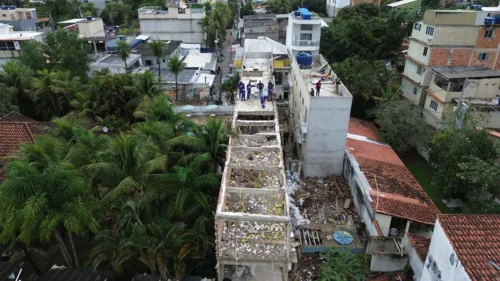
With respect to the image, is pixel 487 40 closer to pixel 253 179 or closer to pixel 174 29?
pixel 253 179

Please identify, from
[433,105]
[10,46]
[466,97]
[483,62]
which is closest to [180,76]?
Answer: [10,46]

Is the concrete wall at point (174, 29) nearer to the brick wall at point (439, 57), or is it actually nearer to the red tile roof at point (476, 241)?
the brick wall at point (439, 57)

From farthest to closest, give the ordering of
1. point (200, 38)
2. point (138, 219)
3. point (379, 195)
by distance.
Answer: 1. point (200, 38)
2. point (379, 195)
3. point (138, 219)

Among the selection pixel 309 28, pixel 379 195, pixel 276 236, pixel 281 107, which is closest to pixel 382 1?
pixel 309 28

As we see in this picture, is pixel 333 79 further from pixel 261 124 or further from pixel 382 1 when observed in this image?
pixel 382 1

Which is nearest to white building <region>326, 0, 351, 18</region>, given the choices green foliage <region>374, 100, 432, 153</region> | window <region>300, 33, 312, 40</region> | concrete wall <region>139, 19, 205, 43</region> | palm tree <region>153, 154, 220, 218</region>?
concrete wall <region>139, 19, 205, 43</region>

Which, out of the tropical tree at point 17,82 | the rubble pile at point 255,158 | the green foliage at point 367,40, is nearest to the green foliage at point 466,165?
the rubble pile at point 255,158
